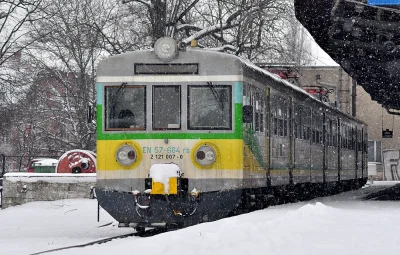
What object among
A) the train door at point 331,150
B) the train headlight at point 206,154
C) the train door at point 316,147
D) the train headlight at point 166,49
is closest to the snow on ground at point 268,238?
the train headlight at point 206,154

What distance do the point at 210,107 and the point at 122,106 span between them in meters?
1.34

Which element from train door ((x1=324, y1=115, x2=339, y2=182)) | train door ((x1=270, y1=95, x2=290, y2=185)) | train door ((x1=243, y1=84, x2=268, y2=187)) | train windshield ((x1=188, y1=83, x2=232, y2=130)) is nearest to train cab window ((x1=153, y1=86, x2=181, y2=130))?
train windshield ((x1=188, y1=83, x2=232, y2=130))

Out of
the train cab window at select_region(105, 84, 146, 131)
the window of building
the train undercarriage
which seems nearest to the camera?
the train undercarriage

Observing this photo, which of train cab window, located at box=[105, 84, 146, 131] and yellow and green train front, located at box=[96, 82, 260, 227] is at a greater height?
train cab window, located at box=[105, 84, 146, 131]

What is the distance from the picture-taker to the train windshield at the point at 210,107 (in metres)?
13.6

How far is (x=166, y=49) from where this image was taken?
13781 mm

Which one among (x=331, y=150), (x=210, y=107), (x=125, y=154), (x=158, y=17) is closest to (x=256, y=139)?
(x=210, y=107)

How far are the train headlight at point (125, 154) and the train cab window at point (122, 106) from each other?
33 cm

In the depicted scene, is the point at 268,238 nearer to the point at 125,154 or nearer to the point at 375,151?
the point at 125,154

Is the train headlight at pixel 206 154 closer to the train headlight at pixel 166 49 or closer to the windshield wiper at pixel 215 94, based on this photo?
the windshield wiper at pixel 215 94

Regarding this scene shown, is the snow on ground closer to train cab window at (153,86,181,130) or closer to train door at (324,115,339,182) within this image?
train cab window at (153,86,181,130)

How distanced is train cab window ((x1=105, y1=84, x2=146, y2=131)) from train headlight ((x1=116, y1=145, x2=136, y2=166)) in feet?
1.07

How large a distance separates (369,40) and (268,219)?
11.2 meters

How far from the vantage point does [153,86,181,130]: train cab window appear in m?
13.7
